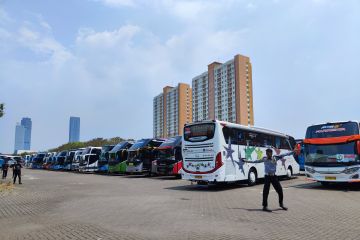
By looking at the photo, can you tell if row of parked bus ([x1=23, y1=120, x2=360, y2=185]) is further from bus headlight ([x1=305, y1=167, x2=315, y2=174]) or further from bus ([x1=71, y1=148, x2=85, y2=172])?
bus ([x1=71, y1=148, x2=85, y2=172])

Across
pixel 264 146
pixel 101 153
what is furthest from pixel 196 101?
pixel 264 146

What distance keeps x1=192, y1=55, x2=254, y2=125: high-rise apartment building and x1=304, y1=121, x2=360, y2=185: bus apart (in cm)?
6948

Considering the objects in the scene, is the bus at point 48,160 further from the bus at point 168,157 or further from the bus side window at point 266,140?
the bus side window at point 266,140

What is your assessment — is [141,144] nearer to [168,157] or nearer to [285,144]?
[168,157]

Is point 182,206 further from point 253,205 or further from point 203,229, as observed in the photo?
point 203,229

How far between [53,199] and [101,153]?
22.4 metres

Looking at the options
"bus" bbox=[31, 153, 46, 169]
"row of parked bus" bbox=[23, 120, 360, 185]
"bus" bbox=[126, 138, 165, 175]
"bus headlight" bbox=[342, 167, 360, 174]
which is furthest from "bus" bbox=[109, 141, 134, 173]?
"bus" bbox=[31, 153, 46, 169]

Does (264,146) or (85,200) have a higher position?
(264,146)

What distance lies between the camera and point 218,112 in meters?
93.2

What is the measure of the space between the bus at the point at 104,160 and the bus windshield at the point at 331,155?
22047mm

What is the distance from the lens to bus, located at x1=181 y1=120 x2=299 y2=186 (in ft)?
51.9

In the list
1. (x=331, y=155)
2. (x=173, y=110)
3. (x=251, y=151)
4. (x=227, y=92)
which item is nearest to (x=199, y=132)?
(x=251, y=151)

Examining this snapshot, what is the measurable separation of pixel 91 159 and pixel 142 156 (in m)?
12.2

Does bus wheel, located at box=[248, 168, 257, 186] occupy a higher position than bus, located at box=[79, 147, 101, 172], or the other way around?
bus, located at box=[79, 147, 101, 172]
